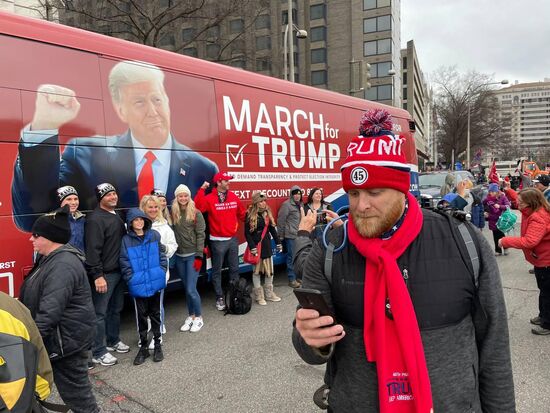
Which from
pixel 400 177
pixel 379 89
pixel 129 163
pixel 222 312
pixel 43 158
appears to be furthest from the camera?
pixel 379 89

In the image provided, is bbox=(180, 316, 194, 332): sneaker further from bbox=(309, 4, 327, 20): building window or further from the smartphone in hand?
bbox=(309, 4, 327, 20): building window

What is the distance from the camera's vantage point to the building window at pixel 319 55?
5416cm

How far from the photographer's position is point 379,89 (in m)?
52.0

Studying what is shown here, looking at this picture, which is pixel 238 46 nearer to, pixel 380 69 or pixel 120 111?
pixel 120 111

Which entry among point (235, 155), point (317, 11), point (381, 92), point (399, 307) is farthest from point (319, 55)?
point (399, 307)

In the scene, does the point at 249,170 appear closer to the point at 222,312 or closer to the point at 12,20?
the point at 222,312

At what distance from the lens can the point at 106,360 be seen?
4.49 m

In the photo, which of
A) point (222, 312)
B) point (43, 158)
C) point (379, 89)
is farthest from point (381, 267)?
point (379, 89)

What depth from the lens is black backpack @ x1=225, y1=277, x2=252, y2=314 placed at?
607 centimetres

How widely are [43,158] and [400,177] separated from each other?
4.13m

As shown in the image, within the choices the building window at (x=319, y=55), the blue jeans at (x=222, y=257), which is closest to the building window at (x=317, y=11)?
the building window at (x=319, y=55)

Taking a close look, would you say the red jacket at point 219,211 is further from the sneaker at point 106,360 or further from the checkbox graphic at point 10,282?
the checkbox graphic at point 10,282

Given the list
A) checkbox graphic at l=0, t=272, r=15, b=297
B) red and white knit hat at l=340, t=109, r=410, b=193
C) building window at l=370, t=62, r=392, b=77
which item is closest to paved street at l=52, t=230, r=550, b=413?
checkbox graphic at l=0, t=272, r=15, b=297

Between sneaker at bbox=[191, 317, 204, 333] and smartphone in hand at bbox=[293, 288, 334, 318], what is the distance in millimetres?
4297
